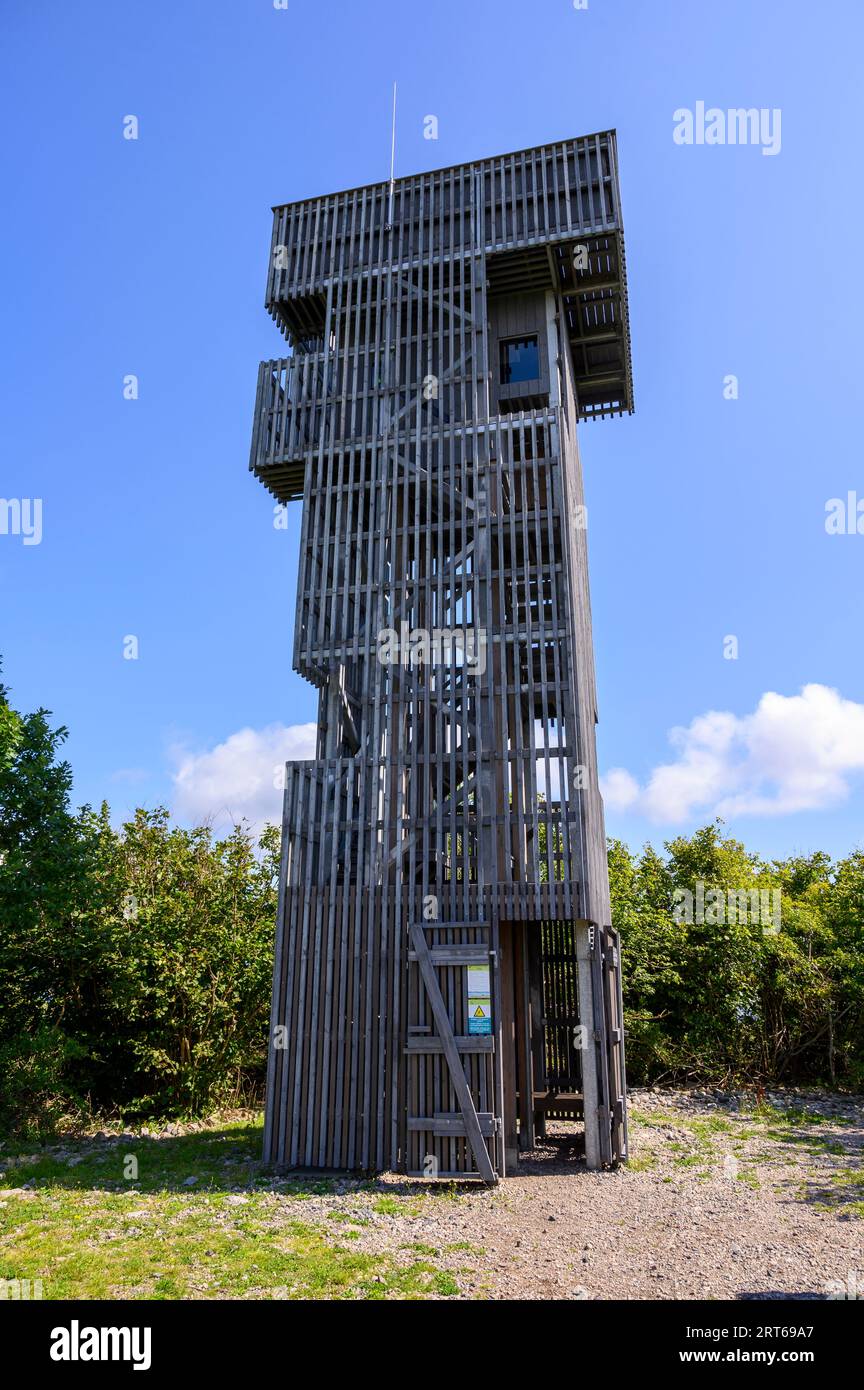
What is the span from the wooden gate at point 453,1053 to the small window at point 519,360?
913 cm

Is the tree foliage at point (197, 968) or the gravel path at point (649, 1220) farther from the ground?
the tree foliage at point (197, 968)

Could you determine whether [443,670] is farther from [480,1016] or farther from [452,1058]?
[452,1058]

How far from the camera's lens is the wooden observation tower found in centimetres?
1031

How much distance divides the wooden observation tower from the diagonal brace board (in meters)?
0.04

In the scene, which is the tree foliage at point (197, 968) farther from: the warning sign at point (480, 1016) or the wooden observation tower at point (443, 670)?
the warning sign at point (480, 1016)


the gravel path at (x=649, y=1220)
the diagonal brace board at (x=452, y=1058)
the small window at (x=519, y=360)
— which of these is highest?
the small window at (x=519, y=360)

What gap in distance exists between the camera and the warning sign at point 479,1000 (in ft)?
32.9

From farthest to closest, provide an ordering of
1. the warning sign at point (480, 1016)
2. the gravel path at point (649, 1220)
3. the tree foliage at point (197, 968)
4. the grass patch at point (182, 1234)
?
the tree foliage at point (197, 968)
the warning sign at point (480, 1016)
the gravel path at point (649, 1220)
the grass patch at point (182, 1234)

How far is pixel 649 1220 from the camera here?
7949 millimetres

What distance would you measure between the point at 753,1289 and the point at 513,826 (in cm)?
579

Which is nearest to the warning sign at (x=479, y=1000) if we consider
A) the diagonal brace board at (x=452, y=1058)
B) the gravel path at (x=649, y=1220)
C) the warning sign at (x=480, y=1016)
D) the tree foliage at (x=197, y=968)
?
the warning sign at (x=480, y=1016)

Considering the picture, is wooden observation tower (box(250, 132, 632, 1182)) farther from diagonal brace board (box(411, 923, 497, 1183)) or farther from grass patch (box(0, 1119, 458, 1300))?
grass patch (box(0, 1119, 458, 1300))
